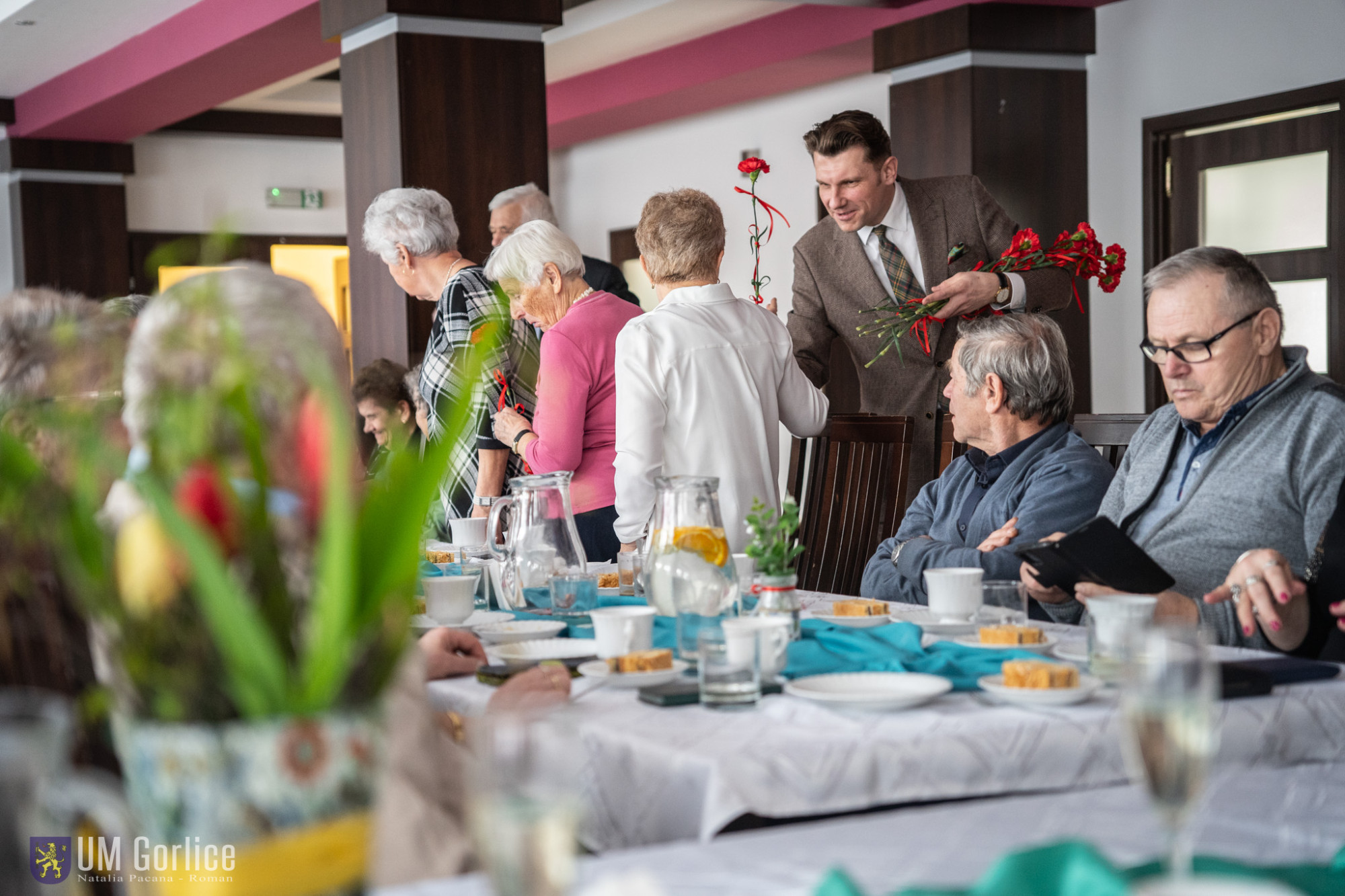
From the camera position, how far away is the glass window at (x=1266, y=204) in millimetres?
5422

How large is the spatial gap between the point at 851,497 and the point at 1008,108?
325 centimetres

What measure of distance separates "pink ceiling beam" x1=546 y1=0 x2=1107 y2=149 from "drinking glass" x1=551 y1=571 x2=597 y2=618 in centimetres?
425

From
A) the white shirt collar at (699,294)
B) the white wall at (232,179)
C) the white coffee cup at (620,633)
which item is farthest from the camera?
the white wall at (232,179)

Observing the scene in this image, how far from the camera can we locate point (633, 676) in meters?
1.57

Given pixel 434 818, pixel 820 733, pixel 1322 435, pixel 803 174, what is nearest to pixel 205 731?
pixel 434 818

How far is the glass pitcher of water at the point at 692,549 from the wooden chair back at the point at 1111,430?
1.20 meters

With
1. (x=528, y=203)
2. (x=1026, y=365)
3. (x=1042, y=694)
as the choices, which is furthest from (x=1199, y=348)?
(x=528, y=203)

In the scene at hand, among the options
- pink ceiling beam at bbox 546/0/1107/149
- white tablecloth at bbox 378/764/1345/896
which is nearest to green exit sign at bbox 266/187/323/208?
pink ceiling beam at bbox 546/0/1107/149

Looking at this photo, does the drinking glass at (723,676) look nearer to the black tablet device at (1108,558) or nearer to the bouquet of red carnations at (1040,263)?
the black tablet device at (1108,558)

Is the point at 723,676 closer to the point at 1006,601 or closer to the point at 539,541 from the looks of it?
the point at 1006,601

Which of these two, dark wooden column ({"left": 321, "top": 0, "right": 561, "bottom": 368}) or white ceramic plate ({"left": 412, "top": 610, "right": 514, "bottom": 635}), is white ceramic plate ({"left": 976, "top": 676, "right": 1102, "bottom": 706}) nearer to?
white ceramic plate ({"left": 412, "top": 610, "right": 514, "bottom": 635})

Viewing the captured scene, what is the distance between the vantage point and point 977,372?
258 centimetres

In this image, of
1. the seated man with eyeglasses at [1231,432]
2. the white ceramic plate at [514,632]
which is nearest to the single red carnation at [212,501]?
the white ceramic plate at [514,632]

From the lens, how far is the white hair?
3.37m
